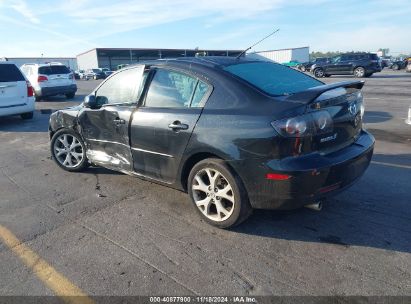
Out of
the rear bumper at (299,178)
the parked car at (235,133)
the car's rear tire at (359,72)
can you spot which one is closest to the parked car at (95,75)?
the car's rear tire at (359,72)

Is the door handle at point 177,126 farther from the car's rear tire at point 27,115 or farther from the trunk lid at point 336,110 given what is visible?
the car's rear tire at point 27,115

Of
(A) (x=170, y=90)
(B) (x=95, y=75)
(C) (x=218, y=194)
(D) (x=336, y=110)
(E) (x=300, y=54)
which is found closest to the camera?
(D) (x=336, y=110)

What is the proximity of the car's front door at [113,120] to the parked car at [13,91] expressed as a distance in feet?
20.8

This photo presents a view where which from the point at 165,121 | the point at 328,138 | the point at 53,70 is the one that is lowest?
the point at 328,138

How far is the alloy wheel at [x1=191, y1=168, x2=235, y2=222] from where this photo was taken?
11.5 ft

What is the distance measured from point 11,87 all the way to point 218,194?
891 cm

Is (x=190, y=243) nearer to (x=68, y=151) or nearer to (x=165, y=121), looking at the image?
(x=165, y=121)

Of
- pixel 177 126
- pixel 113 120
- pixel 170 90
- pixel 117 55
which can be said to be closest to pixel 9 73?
pixel 113 120

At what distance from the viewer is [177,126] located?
3701 mm

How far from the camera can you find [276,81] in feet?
12.4

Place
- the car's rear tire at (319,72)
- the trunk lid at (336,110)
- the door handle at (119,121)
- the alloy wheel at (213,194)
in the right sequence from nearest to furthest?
the trunk lid at (336,110)
the alloy wheel at (213,194)
the door handle at (119,121)
the car's rear tire at (319,72)

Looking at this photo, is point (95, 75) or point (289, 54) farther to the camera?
point (289, 54)

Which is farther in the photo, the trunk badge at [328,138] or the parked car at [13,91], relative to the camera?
the parked car at [13,91]

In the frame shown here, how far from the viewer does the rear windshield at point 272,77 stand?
3539mm
